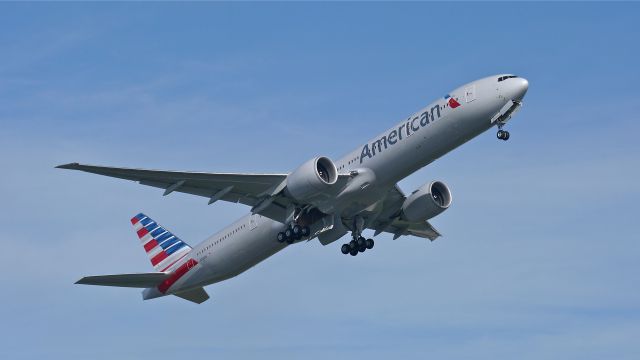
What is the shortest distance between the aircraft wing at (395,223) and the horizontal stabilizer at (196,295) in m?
9.85

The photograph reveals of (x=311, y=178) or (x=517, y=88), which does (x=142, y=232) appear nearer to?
(x=311, y=178)

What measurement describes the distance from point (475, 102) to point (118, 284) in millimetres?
20626

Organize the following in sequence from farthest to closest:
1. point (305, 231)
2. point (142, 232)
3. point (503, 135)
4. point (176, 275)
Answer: point (142, 232) → point (176, 275) → point (305, 231) → point (503, 135)

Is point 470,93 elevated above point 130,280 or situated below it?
above

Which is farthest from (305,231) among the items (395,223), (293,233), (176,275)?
(176,275)

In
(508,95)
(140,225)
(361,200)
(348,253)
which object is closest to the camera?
(508,95)

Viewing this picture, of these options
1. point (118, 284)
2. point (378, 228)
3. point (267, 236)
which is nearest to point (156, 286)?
point (118, 284)

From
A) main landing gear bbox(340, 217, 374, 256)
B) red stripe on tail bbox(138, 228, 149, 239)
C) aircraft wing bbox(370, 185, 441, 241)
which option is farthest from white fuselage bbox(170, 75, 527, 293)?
red stripe on tail bbox(138, 228, 149, 239)

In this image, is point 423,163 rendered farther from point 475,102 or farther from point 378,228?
point 378,228

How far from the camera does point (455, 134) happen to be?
4634cm

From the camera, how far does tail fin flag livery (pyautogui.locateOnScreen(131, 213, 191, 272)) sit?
57.5 m

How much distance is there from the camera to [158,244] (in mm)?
59031

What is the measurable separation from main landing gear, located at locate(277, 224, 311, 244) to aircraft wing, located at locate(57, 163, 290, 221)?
719 millimetres

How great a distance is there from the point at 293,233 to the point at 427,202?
680 centimetres
